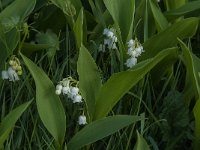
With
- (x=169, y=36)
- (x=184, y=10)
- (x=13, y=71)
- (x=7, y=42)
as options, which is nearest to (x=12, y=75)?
(x=13, y=71)

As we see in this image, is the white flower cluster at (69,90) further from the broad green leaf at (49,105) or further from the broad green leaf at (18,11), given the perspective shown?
the broad green leaf at (18,11)

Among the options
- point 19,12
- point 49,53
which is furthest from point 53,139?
point 19,12

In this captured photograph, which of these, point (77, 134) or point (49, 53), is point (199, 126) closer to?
point (77, 134)

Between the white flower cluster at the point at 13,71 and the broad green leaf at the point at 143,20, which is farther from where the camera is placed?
the broad green leaf at the point at 143,20

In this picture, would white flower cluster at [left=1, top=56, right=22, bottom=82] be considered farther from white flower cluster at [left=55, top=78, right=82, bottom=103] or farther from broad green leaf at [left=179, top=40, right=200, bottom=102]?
broad green leaf at [left=179, top=40, right=200, bottom=102]

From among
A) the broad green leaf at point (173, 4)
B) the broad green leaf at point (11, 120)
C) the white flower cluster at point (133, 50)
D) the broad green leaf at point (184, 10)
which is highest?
the broad green leaf at point (173, 4)

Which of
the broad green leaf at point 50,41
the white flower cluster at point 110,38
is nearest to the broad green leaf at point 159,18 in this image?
the white flower cluster at point 110,38
